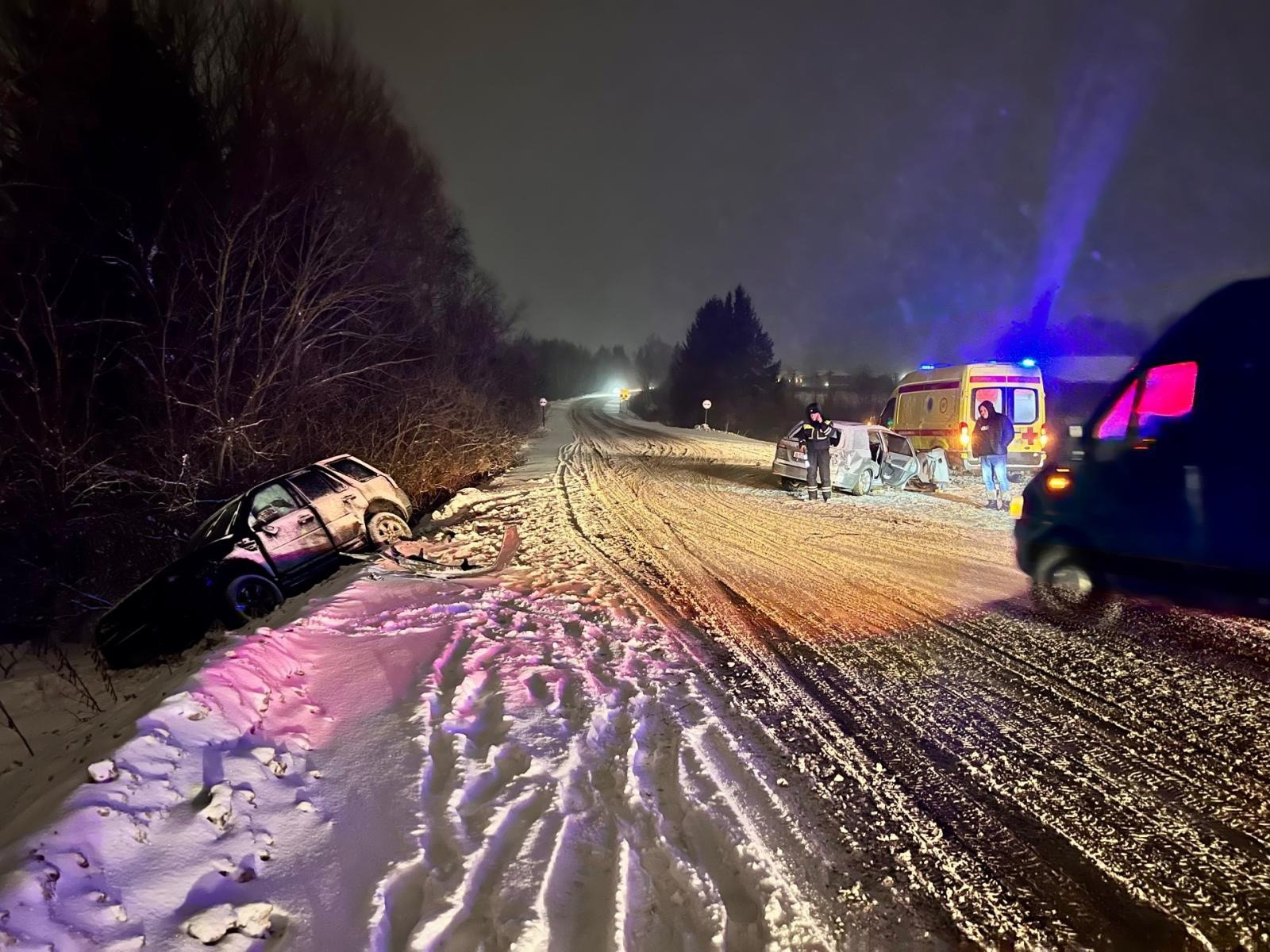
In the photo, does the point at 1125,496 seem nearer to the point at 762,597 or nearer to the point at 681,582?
the point at 762,597

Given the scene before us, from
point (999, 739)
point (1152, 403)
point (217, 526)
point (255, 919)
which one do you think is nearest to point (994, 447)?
point (1152, 403)

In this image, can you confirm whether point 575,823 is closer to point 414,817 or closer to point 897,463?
point 414,817

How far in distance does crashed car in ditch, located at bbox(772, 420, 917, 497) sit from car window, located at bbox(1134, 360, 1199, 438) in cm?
757

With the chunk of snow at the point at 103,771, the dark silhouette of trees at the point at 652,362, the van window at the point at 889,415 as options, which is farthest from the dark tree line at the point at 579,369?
the chunk of snow at the point at 103,771

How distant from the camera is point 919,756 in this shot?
3.71 metres

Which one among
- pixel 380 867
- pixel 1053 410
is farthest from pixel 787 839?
pixel 1053 410

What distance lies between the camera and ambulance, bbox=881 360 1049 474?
13805 millimetres

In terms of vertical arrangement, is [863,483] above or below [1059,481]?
below

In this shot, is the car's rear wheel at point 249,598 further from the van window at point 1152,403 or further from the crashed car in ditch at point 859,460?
the crashed car in ditch at point 859,460

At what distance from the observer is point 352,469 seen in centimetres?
905

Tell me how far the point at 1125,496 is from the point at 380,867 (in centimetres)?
628

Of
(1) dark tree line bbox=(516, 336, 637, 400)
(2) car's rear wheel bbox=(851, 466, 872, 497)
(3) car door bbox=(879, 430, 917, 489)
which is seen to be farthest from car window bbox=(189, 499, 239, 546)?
(1) dark tree line bbox=(516, 336, 637, 400)

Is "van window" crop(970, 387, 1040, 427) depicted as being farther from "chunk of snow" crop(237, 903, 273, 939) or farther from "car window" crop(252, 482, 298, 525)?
"chunk of snow" crop(237, 903, 273, 939)

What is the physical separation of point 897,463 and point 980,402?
2.26m
